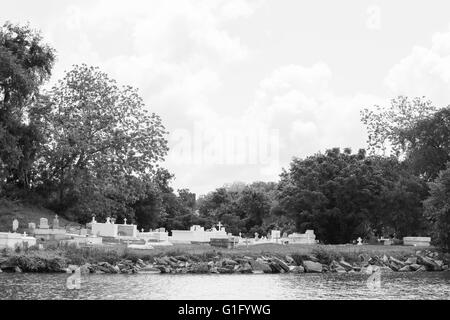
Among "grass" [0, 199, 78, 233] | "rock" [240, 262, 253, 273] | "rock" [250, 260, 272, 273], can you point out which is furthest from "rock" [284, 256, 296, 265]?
"grass" [0, 199, 78, 233]

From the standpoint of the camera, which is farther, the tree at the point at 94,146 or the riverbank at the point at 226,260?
the tree at the point at 94,146

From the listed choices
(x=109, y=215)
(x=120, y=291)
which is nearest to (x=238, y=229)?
(x=109, y=215)

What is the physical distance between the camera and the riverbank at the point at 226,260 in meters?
46.3

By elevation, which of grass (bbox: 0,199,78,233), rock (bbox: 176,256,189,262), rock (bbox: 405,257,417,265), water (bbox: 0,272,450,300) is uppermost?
grass (bbox: 0,199,78,233)

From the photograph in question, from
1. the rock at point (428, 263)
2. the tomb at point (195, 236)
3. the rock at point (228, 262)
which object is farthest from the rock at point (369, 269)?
the tomb at point (195, 236)

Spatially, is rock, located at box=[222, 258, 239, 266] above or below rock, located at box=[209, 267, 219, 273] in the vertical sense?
above

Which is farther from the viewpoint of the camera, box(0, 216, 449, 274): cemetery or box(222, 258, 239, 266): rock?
box(222, 258, 239, 266): rock

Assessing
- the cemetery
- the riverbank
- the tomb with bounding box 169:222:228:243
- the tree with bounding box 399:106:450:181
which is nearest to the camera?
the riverbank

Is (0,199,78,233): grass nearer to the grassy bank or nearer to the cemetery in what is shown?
the cemetery

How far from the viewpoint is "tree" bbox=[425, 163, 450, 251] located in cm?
6159

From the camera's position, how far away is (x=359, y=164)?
251ft

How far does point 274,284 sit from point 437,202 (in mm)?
26978

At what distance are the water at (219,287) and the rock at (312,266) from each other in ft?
18.4

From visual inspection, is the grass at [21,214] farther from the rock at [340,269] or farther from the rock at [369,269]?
the rock at [369,269]
